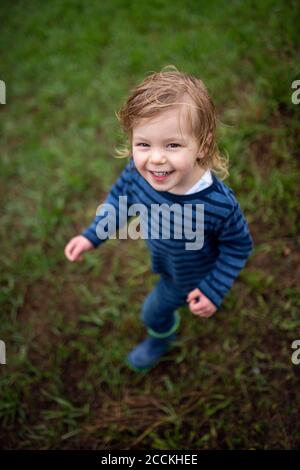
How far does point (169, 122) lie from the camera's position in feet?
3.76

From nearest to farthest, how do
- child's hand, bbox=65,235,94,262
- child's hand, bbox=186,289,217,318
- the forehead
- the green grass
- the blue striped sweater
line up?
the forehead → the blue striped sweater → child's hand, bbox=186,289,217,318 → child's hand, bbox=65,235,94,262 → the green grass

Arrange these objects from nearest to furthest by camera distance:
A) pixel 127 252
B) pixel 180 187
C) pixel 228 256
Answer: pixel 180 187
pixel 228 256
pixel 127 252

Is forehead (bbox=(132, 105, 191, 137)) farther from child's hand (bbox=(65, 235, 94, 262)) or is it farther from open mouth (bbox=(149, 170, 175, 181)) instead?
child's hand (bbox=(65, 235, 94, 262))

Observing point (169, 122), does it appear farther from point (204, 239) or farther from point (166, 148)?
point (204, 239)

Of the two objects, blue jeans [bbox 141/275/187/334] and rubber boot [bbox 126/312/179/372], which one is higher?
blue jeans [bbox 141/275/187/334]

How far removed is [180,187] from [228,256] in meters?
0.30

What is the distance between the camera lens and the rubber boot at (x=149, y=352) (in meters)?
2.02

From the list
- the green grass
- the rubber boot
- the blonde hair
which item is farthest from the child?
the green grass

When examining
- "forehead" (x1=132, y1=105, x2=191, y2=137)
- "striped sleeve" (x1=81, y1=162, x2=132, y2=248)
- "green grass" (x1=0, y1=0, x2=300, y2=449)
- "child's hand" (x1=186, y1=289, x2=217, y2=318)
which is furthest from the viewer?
"green grass" (x1=0, y1=0, x2=300, y2=449)

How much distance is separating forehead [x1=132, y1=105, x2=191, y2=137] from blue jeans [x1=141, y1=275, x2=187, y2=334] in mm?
704

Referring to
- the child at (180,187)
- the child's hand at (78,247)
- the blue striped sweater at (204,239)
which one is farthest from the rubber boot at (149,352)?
the child's hand at (78,247)

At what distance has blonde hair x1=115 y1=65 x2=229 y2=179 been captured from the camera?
3.80 feet

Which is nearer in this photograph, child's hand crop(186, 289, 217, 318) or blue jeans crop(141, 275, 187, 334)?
child's hand crop(186, 289, 217, 318)

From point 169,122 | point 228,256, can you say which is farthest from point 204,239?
point 169,122
